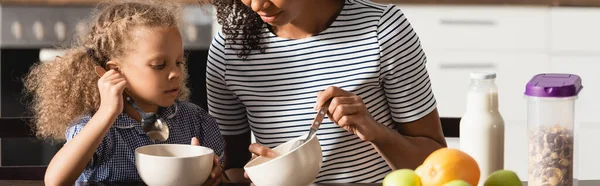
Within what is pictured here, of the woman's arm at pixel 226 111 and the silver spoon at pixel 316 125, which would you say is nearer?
the silver spoon at pixel 316 125

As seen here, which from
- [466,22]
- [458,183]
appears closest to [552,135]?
[458,183]

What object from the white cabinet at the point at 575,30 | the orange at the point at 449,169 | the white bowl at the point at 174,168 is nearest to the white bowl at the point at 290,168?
the white bowl at the point at 174,168

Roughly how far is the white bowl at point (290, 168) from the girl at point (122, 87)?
0.21 m

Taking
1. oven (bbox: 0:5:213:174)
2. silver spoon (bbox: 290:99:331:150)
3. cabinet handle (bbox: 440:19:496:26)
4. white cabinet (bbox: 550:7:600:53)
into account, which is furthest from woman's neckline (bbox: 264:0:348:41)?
white cabinet (bbox: 550:7:600:53)

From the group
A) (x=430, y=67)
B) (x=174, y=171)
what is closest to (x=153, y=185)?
(x=174, y=171)

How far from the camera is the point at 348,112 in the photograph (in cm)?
156

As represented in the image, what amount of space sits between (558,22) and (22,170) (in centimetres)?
209

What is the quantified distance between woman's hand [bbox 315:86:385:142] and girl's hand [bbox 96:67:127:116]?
1.02 feet

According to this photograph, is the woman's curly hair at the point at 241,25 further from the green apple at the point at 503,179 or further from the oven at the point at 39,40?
the oven at the point at 39,40

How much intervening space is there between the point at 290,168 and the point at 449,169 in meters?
0.23

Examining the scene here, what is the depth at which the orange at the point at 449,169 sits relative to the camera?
4.07 ft

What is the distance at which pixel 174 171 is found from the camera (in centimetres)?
137

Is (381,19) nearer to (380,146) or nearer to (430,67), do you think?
(380,146)

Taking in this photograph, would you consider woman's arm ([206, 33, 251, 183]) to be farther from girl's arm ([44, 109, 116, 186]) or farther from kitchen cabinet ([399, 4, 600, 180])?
kitchen cabinet ([399, 4, 600, 180])
